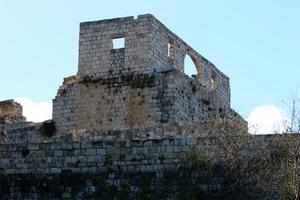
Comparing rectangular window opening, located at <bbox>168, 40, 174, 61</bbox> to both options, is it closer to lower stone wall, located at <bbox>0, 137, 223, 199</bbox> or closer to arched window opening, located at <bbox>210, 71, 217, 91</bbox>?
arched window opening, located at <bbox>210, 71, 217, 91</bbox>

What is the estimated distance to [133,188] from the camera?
15742 millimetres

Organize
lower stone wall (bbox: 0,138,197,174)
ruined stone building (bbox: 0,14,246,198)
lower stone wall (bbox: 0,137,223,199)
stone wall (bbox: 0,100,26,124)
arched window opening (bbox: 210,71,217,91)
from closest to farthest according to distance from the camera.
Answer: lower stone wall (bbox: 0,137,223,199) < lower stone wall (bbox: 0,138,197,174) < ruined stone building (bbox: 0,14,246,198) < stone wall (bbox: 0,100,26,124) < arched window opening (bbox: 210,71,217,91)

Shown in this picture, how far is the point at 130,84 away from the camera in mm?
24500

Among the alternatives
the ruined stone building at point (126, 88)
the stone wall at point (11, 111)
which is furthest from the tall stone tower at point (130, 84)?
the stone wall at point (11, 111)

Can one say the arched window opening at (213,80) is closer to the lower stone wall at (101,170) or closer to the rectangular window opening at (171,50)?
the rectangular window opening at (171,50)

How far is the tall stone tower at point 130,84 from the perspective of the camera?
23828 millimetres

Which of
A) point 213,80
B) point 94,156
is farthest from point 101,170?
point 213,80

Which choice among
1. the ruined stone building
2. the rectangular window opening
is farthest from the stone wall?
the rectangular window opening

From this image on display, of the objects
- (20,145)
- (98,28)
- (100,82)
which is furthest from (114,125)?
(20,145)

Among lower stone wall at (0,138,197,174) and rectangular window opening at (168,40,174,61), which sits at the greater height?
rectangular window opening at (168,40,174,61)

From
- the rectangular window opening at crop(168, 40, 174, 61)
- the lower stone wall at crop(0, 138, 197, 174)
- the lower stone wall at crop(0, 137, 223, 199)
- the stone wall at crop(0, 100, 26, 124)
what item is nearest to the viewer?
the lower stone wall at crop(0, 137, 223, 199)

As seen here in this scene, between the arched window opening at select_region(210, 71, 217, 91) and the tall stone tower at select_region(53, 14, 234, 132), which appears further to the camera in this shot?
the arched window opening at select_region(210, 71, 217, 91)

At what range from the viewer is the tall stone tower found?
23828 mm

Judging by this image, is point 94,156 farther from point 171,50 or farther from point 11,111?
point 11,111
